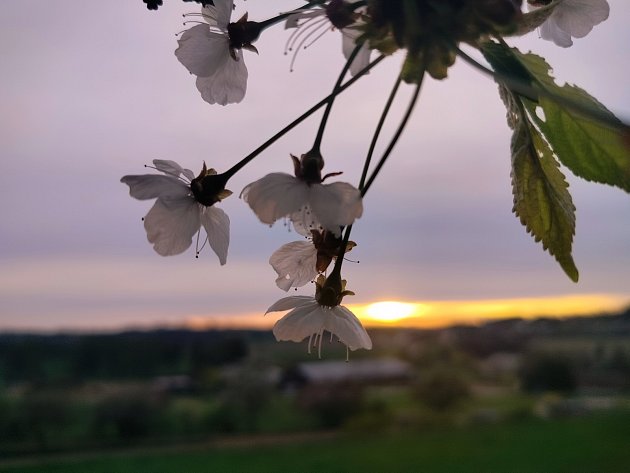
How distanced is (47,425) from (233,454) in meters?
3.03

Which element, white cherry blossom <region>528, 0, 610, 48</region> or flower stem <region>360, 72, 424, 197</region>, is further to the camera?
white cherry blossom <region>528, 0, 610, 48</region>

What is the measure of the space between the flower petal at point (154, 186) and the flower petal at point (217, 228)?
0.02 meters

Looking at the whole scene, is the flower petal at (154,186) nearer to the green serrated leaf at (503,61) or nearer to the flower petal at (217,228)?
the flower petal at (217,228)

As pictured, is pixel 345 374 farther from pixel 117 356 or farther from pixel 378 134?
pixel 378 134

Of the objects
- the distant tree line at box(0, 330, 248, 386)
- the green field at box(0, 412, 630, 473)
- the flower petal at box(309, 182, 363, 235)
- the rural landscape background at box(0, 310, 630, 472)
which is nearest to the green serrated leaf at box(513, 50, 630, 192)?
the flower petal at box(309, 182, 363, 235)

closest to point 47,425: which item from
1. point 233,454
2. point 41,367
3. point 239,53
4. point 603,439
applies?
point 41,367

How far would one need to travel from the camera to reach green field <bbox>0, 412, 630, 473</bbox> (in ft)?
34.0

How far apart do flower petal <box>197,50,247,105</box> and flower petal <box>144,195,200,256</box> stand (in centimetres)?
9

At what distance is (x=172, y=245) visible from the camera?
0.41m

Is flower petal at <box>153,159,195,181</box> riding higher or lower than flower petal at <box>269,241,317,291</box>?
higher

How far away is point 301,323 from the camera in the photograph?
0.46 m

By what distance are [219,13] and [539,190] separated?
0.69 feet

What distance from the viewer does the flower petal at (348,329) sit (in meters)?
0.46

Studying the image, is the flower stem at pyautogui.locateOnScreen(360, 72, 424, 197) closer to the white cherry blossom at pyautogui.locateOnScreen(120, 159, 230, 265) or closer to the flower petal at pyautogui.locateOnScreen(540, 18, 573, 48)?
the white cherry blossom at pyautogui.locateOnScreen(120, 159, 230, 265)
